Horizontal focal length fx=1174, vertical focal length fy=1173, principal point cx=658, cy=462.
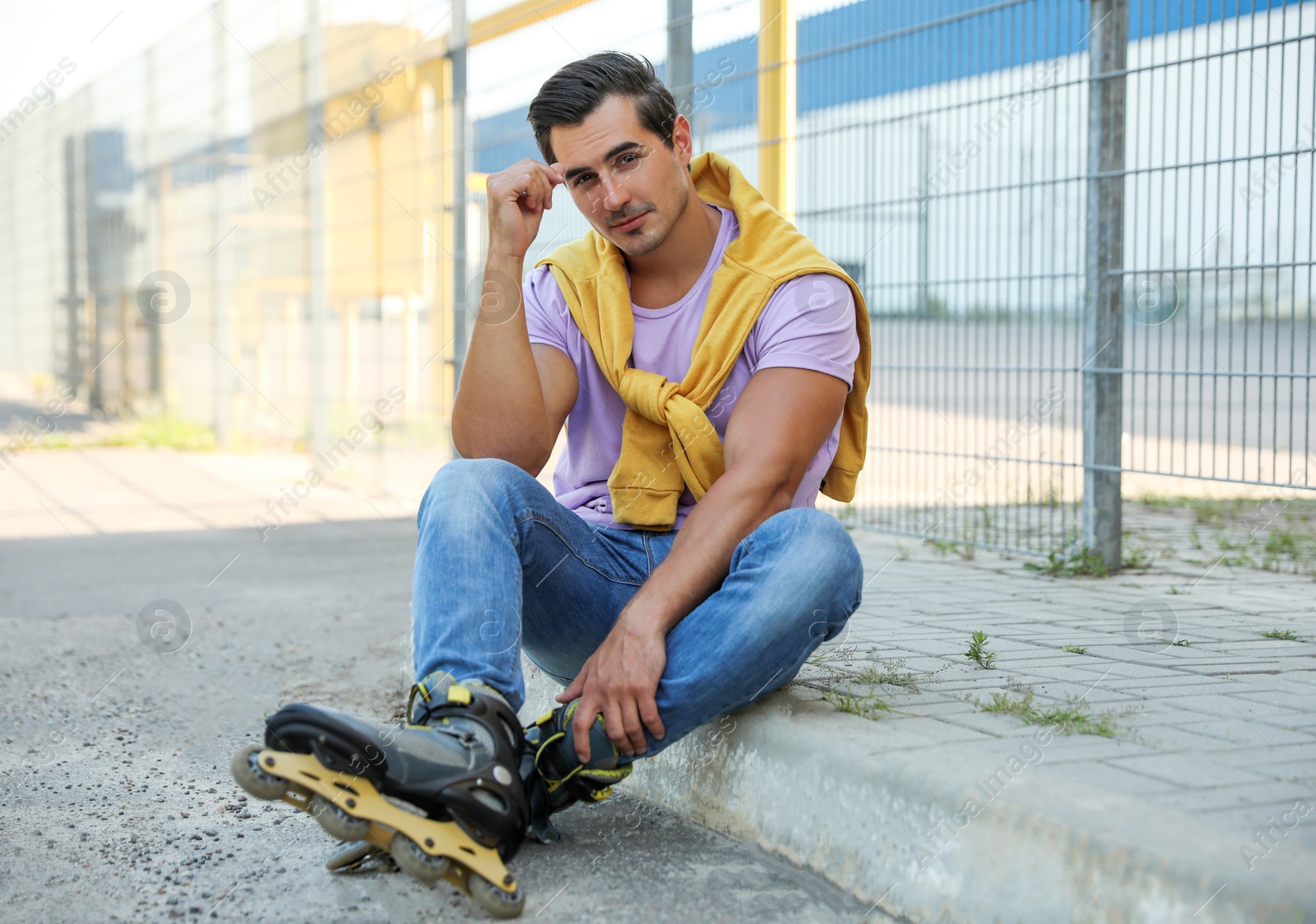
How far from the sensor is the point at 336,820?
169 centimetres

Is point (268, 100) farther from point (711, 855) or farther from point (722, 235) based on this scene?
point (711, 855)

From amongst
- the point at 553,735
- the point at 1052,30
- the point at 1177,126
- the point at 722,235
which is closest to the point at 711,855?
Answer: the point at 553,735

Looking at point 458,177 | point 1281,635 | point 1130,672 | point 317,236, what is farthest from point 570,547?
point 317,236

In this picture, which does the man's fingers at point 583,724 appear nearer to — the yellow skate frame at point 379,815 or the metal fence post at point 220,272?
A: the yellow skate frame at point 379,815

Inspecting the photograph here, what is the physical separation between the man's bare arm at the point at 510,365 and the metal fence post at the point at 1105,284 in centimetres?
229

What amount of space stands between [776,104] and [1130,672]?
3306 mm

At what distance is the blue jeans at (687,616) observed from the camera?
193 centimetres

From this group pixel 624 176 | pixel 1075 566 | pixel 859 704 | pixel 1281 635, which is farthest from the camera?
pixel 1075 566

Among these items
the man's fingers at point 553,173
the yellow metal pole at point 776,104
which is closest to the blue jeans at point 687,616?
the man's fingers at point 553,173

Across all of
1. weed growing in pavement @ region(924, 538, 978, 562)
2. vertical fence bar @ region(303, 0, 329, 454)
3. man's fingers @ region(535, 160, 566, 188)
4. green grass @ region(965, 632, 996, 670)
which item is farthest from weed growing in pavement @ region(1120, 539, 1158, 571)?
vertical fence bar @ region(303, 0, 329, 454)

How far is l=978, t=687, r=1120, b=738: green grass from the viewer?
79.2 inches

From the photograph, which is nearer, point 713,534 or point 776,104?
point 713,534

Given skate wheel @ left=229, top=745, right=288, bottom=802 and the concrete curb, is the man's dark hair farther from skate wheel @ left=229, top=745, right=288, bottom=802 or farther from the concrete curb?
skate wheel @ left=229, top=745, right=288, bottom=802

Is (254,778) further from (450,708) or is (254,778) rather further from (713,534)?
(713,534)
